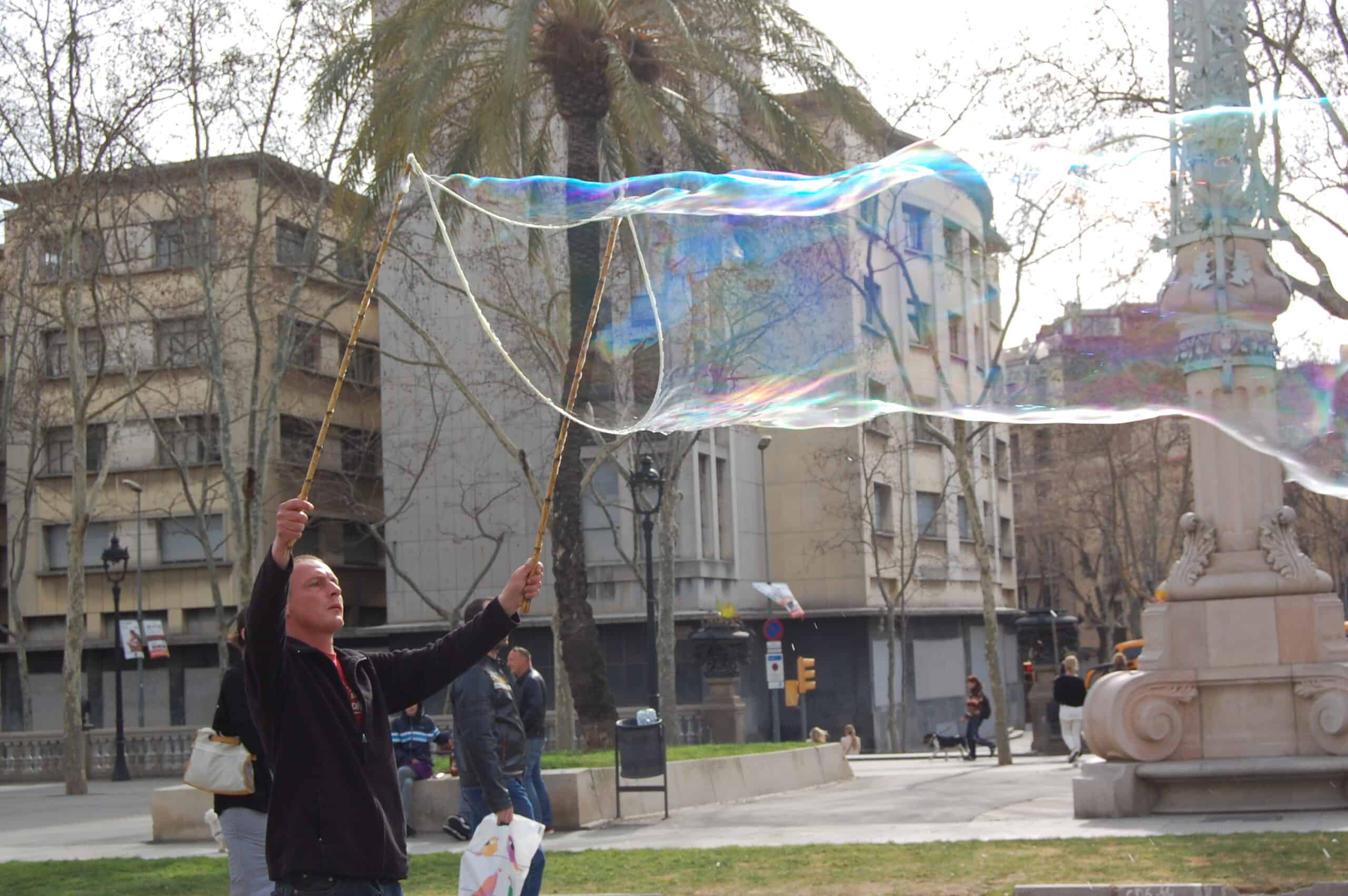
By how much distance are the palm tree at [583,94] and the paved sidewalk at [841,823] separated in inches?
172

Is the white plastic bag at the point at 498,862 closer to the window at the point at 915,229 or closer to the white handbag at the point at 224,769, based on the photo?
the white handbag at the point at 224,769

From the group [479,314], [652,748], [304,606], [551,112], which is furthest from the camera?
[551,112]

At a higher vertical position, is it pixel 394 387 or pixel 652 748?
pixel 394 387

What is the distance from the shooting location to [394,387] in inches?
1665

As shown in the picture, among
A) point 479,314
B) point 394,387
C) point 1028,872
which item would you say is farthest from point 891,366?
point 394,387

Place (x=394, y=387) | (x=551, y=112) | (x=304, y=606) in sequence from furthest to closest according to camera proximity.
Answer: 1. (x=394, y=387)
2. (x=551, y=112)
3. (x=304, y=606)

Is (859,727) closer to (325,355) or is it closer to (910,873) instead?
(325,355)

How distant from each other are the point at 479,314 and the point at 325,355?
38349 mm

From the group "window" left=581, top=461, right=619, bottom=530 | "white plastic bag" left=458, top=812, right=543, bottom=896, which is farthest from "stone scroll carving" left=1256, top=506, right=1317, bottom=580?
"window" left=581, top=461, right=619, bottom=530

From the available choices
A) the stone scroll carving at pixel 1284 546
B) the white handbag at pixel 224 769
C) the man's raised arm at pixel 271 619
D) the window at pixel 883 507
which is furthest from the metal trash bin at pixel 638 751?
the window at pixel 883 507

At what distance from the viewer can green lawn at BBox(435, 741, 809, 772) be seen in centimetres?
1766

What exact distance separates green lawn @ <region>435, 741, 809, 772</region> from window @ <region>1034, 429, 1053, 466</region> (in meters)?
43.0

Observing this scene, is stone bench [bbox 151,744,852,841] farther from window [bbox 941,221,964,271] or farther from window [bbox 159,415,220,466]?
window [bbox 159,415,220,466]

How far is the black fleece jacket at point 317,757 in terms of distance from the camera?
4.82 metres
